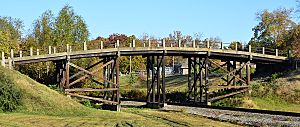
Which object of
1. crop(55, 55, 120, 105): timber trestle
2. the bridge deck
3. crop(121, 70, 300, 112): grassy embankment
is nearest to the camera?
the bridge deck

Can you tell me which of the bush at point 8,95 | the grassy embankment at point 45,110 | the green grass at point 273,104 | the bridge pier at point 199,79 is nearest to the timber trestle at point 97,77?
the grassy embankment at point 45,110

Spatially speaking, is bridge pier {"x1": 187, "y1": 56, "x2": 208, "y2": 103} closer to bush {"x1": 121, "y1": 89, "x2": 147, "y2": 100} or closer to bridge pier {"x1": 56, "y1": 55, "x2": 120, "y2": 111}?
bridge pier {"x1": 56, "y1": 55, "x2": 120, "y2": 111}

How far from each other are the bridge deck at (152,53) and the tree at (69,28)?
77.3ft

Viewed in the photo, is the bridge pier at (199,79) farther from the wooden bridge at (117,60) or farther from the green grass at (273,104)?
the green grass at (273,104)

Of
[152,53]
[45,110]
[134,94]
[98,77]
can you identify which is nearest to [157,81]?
→ [152,53]

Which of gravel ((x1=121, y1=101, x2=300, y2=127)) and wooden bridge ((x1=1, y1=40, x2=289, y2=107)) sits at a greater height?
wooden bridge ((x1=1, y1=40, x2=289, y2=107))

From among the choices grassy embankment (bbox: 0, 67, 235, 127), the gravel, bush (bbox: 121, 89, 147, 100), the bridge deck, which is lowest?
bush (bbox: 121, 89, 147, 100)

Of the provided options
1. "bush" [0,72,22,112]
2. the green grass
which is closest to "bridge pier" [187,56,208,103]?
the green grass

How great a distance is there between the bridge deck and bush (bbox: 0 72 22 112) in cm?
871

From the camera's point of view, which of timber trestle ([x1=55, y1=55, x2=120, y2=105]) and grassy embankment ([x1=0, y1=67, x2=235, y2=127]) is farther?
timber trestle ([x1=55, y1=55, x2=120, y2=105])

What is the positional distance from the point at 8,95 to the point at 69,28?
131 ft

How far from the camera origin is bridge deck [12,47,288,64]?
120 ft

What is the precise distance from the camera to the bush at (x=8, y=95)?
A: 25.6m

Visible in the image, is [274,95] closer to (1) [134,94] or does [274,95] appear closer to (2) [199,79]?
(2) [199,79]
